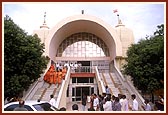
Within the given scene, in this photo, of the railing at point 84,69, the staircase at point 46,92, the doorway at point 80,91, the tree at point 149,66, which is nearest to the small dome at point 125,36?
the railing at point 84,69

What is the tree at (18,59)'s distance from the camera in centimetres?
1425

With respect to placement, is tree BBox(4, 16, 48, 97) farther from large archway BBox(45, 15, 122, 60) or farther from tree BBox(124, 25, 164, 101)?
large archway BBox(45, 15, 122, 60)

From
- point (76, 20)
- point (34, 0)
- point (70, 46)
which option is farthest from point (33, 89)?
point (34, 0)

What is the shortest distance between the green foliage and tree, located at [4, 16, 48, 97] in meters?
6.02

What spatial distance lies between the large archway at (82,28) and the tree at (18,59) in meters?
7.75

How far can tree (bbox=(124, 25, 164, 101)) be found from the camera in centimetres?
1664

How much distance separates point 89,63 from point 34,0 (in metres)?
22.1

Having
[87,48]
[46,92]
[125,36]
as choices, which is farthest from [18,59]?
[125,36]

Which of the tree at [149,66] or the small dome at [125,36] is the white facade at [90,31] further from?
the tree at [149,66]

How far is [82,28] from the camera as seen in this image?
2781 centimetres

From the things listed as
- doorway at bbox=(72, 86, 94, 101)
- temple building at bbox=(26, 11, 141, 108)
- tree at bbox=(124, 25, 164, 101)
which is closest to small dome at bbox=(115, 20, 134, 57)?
temple building at bbox=(26, 11, 141, 108)

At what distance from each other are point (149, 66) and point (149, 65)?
0.07 meters

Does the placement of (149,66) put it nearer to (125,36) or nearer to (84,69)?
(84,69)

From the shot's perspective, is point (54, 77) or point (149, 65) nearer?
point (149, 65)
